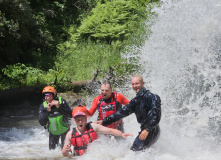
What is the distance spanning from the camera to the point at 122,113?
5.86 meters

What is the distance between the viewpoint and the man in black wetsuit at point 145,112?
5402mm

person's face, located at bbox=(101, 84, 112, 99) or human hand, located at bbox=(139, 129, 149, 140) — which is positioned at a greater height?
person's face, located at bbox=(101, 84, 112, 99)

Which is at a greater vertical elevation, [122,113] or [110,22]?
[110,22]

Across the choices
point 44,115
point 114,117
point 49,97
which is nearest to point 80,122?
point 114,117

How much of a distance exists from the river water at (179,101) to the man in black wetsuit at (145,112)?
0.20 metres

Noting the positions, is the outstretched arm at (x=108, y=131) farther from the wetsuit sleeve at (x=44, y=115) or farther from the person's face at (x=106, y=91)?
the wetsuit sleeve at (x=44, y=115)

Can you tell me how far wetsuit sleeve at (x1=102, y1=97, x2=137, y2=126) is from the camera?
18.9 ft

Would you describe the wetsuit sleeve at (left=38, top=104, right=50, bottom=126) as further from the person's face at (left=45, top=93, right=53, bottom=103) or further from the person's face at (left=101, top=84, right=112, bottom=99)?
the person's face at (left=101, top=84, right=112, bottom=99)

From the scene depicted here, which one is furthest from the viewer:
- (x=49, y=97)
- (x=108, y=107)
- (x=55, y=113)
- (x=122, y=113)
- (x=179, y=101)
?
(x=179, y=101)

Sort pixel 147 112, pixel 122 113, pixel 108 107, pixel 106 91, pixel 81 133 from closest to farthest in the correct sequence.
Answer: pixel 81 133, pixel 147 112, pixel 122 113, pixel 106 91, pixel 108 107

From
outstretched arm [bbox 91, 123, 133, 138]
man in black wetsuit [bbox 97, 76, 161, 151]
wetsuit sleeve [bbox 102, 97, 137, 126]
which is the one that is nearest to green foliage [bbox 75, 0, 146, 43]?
wetsuit sleeve [bbox 102, 97, 137, 126]

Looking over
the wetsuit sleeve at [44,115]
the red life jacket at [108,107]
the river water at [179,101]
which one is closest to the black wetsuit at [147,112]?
the river water at [179,101]

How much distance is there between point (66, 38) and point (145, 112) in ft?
53.6

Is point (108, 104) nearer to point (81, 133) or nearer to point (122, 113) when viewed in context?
point (122, 113)
